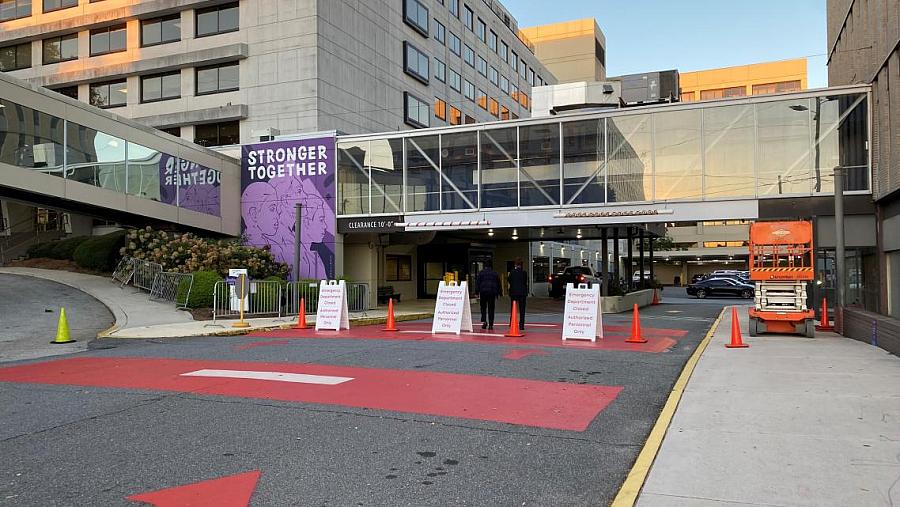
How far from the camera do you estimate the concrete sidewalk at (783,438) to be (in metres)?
4.57

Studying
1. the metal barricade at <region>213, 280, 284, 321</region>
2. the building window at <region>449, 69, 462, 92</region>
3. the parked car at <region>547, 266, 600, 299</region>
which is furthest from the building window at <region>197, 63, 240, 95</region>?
the parked car at <region>547, 266, 600, 299</region>

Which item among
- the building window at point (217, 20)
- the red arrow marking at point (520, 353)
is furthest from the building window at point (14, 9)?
the red arrow marking at point (520, 353)

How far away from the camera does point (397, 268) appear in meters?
35.4

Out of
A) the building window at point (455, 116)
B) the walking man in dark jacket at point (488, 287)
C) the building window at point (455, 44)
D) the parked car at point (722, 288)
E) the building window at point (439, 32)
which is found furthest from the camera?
the building window at point (455, 44)

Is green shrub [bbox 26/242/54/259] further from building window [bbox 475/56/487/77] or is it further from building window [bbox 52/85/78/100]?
building window [bbox 475/56/487/77]

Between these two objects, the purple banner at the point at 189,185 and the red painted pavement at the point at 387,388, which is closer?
the red painted pavement at the point at 387,388

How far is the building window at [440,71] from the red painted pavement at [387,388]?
3972 cm

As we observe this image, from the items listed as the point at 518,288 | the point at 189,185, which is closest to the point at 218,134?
the point at 189,185

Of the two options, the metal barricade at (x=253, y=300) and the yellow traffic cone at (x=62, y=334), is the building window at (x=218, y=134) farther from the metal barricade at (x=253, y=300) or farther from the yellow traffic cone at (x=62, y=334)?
the yellow traffic cone at (x=62, y=334)

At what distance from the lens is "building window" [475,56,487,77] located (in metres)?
55.2

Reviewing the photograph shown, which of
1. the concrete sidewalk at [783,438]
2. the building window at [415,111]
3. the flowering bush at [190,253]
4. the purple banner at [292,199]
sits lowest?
the concrete sidewalk at [783,438]

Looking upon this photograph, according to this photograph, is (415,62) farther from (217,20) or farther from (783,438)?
(783,438)

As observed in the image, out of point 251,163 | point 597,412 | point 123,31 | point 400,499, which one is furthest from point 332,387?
point 123,31

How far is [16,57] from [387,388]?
151 ft
